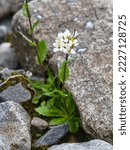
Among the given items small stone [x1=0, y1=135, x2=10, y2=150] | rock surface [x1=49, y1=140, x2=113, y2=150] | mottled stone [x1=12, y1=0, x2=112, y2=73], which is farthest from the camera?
mottled stone [x1=12, y1=0, x2=112, y2=73]

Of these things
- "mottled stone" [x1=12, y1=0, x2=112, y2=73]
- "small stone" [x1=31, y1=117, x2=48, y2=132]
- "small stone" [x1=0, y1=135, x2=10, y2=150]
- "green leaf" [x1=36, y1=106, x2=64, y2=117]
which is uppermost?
"mottled stone" [x1=12, y1=0, x2=112, y2=73]

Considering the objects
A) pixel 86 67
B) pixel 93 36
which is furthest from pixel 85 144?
pixel 93 36

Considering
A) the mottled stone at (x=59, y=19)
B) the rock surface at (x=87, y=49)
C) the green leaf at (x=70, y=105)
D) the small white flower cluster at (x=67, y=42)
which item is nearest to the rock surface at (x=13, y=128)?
the green leaf at (x=70, y=105)

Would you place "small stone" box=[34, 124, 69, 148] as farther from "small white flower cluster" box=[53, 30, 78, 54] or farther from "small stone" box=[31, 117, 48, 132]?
"small white flower cluster" box=[53, 30, 78, 54]

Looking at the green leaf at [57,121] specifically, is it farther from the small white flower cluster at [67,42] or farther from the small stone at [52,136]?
the small white flower cluster at [67,42]

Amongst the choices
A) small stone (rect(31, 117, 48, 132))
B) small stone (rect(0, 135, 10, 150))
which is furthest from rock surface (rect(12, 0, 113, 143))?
small stone (rect(0, 135, 10, 150))

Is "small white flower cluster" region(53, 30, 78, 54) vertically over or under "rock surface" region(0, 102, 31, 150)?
over

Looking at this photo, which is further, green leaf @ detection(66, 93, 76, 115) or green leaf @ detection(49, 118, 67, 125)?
green leaf @ detection(66, 93, 76, 115)
